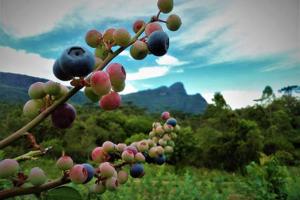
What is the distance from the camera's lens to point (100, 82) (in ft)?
0.92

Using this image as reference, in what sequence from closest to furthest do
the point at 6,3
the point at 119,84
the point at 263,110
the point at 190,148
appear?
the point at 119,84, the point at 190,148, the point at 263,110, the point at 6,3

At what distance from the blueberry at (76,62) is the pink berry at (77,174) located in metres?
0.07

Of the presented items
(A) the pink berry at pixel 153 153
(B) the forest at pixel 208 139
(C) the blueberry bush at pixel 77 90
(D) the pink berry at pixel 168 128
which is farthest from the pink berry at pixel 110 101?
(B) the forest at pixel 208 139

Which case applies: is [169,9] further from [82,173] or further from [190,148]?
[190,148]

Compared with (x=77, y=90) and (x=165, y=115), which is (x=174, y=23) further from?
(x=165, y=115)

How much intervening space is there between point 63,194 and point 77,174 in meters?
0.02

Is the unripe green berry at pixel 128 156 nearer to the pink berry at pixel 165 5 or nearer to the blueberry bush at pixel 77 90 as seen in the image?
the blueberry bush at pixel 77 90

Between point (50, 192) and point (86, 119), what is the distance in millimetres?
9848

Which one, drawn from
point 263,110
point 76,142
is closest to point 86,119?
point 76,142

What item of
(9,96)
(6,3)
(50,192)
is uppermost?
(6,3)

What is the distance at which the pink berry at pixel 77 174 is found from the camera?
0.30 meters

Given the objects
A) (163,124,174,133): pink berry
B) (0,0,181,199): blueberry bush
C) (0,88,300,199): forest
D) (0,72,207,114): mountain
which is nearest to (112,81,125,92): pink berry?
(0,0,181,199): blueberry bush

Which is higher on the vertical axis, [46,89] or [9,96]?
[9,96]

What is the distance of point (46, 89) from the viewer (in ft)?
0.97
